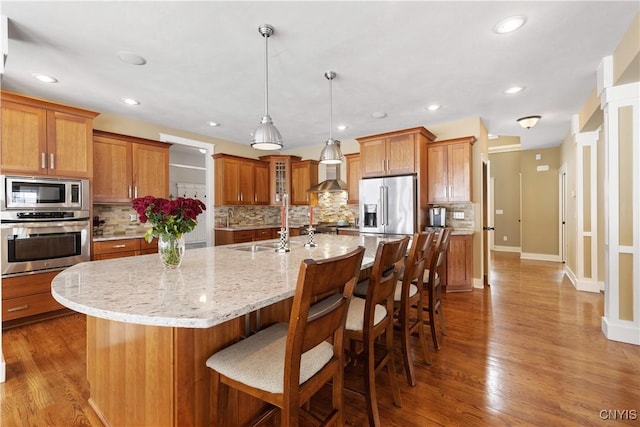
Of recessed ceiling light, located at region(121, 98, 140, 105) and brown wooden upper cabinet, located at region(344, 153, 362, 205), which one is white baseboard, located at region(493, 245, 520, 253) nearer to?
brown wooden upper cabinet, located at region(344, 153, 362, 205)

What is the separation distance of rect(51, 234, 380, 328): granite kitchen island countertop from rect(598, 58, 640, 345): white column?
8.60 ft

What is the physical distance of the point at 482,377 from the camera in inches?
80.6

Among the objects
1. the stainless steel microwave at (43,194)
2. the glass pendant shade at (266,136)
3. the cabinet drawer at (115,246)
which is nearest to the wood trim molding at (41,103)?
the stainless steel microwave at (43,194)

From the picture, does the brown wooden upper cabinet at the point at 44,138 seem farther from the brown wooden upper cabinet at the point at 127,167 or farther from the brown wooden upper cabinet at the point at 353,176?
the brown wooden upper cabinet at the point at 353,176

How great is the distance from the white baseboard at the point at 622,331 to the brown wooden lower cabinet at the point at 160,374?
10.7 feet

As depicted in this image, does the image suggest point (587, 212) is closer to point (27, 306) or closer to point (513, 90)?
point (513, 90)

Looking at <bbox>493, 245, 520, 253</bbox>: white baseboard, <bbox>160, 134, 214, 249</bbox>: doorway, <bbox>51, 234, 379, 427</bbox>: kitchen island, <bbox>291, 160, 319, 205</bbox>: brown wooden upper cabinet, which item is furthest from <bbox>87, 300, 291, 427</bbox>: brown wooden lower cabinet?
<bbox>493, 245, 520, 253</bbox>: white baseboard

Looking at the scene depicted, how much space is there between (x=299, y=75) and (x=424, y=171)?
249 cm

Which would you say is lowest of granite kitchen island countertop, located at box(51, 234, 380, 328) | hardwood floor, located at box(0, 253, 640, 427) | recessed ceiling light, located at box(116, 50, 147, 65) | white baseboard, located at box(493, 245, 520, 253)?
hardwood floor, located at box(0, 253, 640, 427)

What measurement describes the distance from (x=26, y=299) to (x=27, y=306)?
0.25ft

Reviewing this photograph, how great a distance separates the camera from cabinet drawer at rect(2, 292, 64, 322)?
114 inches

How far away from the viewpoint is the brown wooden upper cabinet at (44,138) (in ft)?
9.73

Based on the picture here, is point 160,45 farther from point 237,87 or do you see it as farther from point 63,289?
point 63,289

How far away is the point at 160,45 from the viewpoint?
2451 mm
